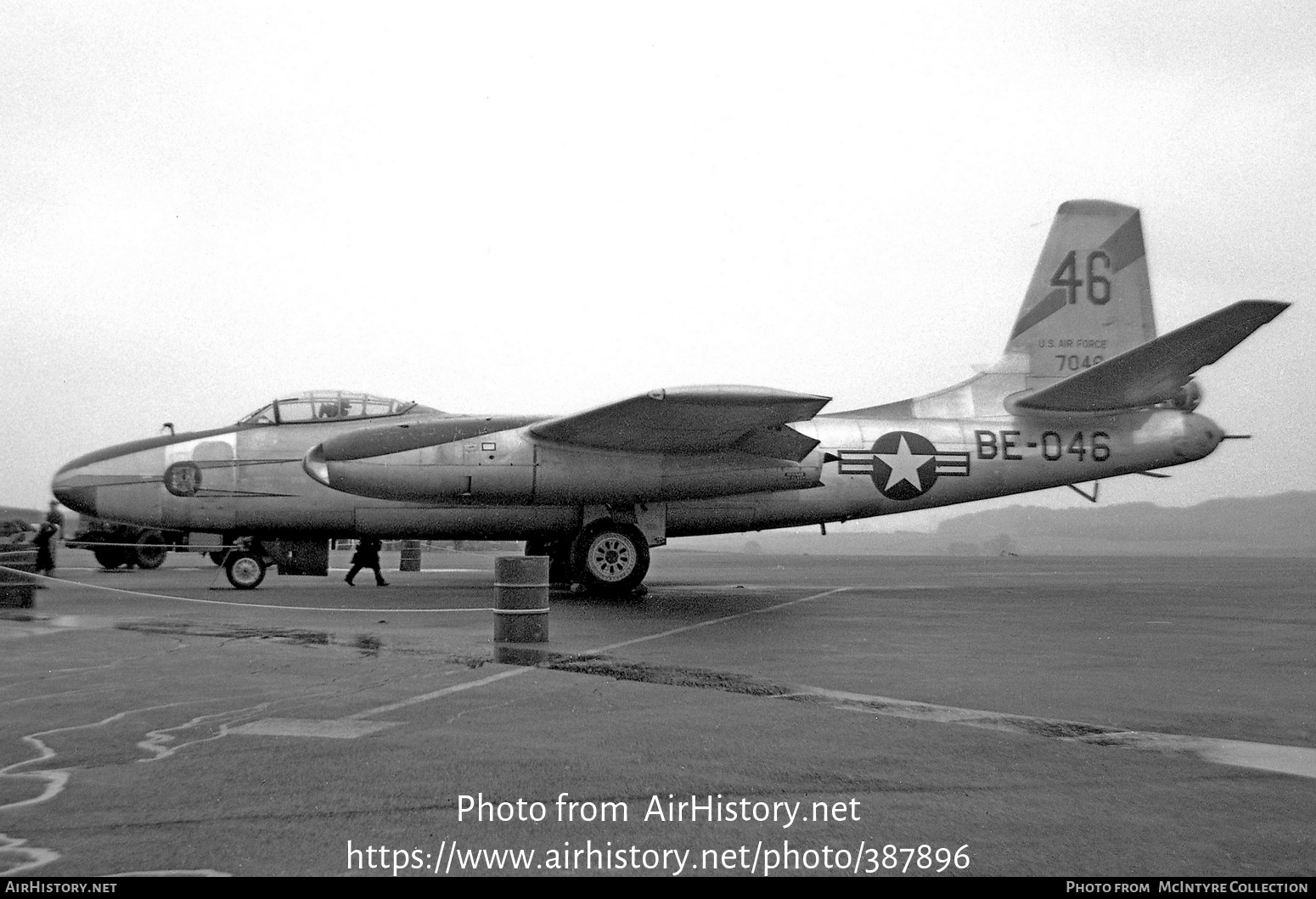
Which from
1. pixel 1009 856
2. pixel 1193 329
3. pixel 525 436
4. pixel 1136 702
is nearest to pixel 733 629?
pixel 1136 702

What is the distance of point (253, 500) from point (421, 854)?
571 inches

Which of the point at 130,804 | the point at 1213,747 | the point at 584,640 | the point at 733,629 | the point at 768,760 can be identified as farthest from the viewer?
the point at 733,629

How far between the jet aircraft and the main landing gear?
0.03 m

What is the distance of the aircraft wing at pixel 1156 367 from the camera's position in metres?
14.0

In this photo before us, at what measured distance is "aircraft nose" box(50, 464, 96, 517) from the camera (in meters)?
16.6

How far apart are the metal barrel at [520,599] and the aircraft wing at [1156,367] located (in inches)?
426

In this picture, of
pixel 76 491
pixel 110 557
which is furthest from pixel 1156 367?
pixel 110 557

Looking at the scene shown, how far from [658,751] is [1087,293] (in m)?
17.3

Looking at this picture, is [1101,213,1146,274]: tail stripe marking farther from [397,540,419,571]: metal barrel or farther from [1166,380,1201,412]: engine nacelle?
[397,540,419,571]: metal barrel

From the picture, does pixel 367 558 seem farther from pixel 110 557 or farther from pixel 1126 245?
pixel 1126 245

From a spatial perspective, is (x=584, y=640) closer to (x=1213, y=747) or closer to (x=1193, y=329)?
(x=1213, y=747)

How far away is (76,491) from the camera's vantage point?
16.6 meters

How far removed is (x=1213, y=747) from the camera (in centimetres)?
491

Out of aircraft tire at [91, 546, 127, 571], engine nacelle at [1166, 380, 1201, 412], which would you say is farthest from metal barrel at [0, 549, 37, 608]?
engine nacelle at [1166, 380, 1201, 412]
